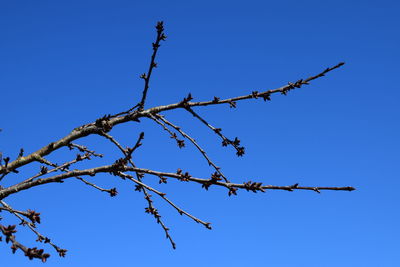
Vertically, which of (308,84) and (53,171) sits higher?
(308,84)

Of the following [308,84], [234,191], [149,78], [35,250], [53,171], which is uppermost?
[149,78]

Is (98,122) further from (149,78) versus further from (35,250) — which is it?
(35,250)

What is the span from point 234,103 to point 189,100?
50cm

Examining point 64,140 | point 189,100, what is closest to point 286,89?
point 189,100

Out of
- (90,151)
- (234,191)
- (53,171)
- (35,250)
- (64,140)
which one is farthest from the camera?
(90,151)

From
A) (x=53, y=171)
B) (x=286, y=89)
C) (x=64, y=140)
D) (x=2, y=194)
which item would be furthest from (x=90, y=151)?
(x=286, y=89)

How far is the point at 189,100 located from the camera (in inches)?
160

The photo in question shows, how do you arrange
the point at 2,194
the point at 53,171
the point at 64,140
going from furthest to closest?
the point at 64,140 → the point at 53,171 → the point at 2,194

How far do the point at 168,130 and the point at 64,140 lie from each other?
121cm

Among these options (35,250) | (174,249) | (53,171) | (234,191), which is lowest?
(35,250)

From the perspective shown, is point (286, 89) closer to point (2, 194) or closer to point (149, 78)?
point (149, 78)

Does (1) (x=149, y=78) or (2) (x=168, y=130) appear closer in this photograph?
(1) (x=149, y=78)

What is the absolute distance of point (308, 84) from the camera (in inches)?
157

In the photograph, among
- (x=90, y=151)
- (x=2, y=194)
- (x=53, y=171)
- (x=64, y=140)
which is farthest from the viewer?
(x=90, y=151)
